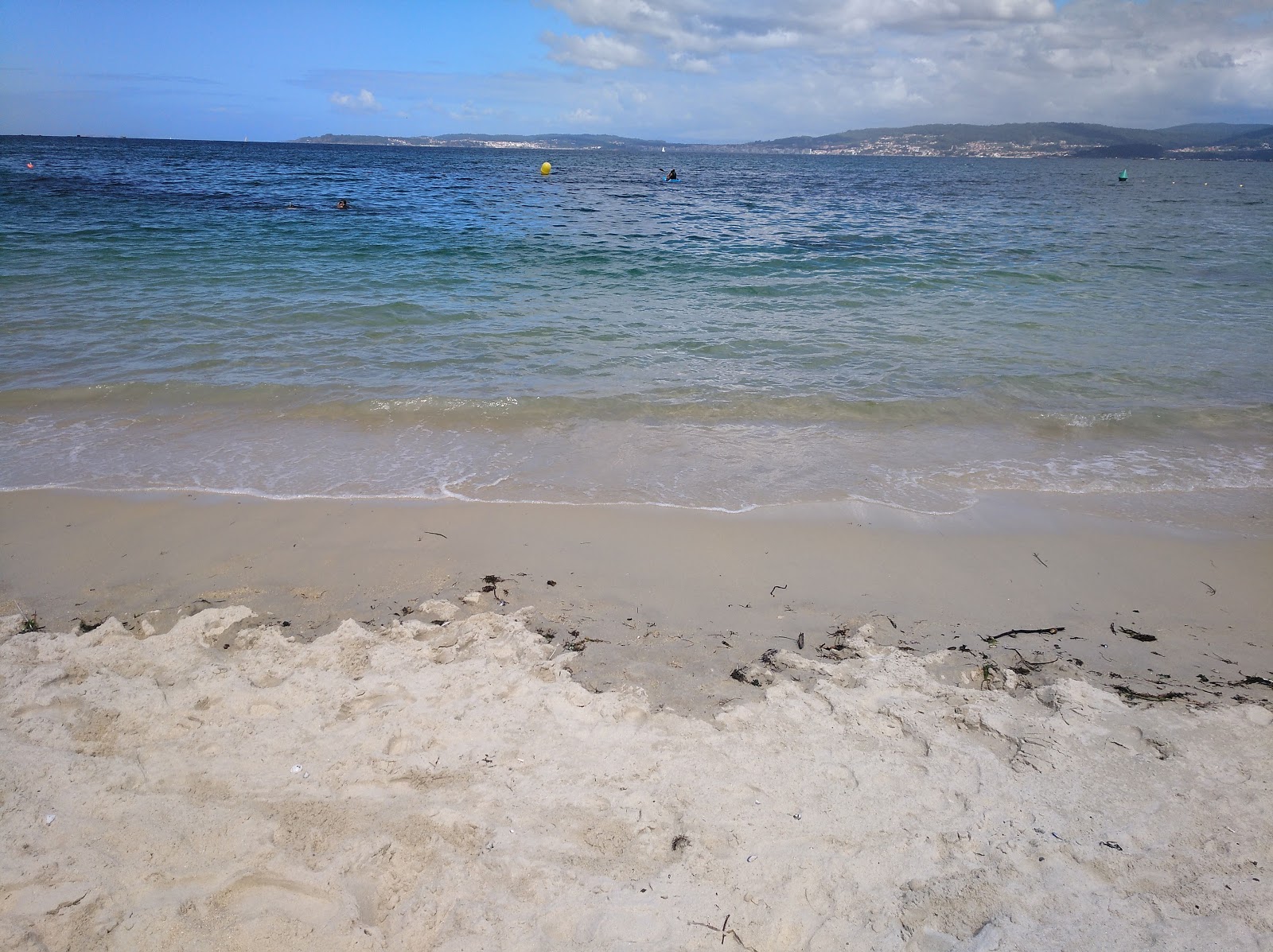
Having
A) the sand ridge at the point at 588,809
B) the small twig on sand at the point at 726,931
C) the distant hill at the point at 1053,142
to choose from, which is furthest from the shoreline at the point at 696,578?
the distant hill at the point at 1053,142

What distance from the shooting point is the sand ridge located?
2182 mm

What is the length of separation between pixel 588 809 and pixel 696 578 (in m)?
1.85

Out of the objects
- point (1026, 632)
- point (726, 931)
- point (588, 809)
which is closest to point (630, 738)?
point (588, 809)

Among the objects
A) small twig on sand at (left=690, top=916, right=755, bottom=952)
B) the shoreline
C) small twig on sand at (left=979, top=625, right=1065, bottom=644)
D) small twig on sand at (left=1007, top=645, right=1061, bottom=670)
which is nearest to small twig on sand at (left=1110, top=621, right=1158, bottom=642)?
the shoreline

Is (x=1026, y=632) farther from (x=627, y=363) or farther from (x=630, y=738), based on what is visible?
(x=627, y=363)

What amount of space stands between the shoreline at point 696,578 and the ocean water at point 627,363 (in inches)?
16.0

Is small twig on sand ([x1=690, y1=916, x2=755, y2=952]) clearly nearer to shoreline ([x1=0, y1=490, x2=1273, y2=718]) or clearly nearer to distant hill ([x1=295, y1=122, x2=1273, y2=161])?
shoreline ([x1=0, y1=490, x2=1273, y2=718])

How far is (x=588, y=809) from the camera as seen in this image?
2.58 meters

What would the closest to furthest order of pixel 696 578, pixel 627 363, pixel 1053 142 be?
pixel 696 578, pixel 627 363, pixel 1053 142

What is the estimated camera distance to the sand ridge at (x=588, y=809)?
2182mm

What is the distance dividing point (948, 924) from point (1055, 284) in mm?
13691

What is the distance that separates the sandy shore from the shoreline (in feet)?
0.09

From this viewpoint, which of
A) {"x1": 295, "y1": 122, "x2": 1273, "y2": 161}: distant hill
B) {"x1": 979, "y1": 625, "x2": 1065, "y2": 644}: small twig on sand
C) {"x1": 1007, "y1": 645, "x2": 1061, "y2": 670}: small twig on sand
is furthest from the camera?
{"x1": 295, "y1": 122, "x2": 1273, "y2": 161}: distant hill

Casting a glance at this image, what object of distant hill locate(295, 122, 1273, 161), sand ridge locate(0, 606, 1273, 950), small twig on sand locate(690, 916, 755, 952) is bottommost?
small twig on sand locate(690, 916, 755, 952)
